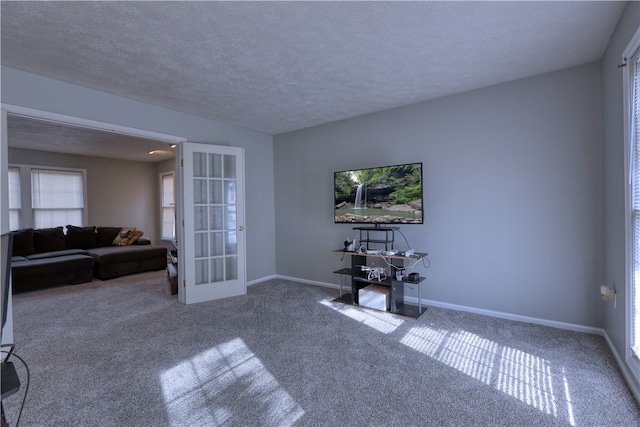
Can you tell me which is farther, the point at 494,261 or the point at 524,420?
the point at 494,261

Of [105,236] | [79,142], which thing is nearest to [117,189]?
[105,236]

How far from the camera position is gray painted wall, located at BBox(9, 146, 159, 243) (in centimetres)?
645

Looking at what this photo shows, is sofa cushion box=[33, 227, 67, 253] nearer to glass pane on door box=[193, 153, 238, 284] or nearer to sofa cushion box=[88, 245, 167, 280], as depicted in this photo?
sofa cushion box=[88, 245, 167, 280]

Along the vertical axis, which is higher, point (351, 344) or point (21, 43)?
point (21, 43)

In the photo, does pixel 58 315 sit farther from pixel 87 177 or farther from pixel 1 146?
pixel 87 177

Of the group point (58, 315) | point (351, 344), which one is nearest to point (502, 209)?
point (351, 344)

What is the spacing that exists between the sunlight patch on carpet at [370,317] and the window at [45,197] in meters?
6.22

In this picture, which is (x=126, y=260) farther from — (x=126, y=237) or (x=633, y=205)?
(x=633, y=205)

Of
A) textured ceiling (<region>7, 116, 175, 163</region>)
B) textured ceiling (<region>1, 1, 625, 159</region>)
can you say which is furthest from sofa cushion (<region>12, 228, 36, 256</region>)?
textured ceiling (<region>1, 1, 625, 159</region>)

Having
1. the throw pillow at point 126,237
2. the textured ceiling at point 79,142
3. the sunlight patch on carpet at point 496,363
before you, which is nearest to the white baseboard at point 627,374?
the sunlight patch on carpet at point 496,363

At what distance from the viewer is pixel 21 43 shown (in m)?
2.29

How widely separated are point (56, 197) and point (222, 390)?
671 centimetres

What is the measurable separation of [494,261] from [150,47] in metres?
3.80

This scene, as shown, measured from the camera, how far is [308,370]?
2223 mm
